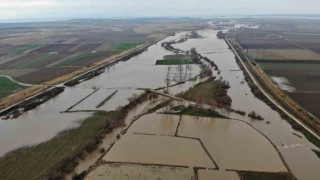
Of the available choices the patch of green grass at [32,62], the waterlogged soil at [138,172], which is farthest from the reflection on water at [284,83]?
the patch of green grass at [32,62]

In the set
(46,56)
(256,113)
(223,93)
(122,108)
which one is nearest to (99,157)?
(122,108)

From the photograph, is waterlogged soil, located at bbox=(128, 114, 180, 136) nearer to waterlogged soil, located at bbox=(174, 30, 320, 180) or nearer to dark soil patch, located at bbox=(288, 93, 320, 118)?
waterlogged soil, located at bbox=(174, 30, 320, 180)

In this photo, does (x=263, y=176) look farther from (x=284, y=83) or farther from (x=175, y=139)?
(x=284, y=83)

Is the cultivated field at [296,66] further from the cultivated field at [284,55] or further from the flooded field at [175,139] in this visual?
the flooded field at [175,139]

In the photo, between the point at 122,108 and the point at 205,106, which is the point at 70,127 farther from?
the point at 205,106

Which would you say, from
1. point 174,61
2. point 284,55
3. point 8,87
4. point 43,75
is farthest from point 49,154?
point 284,55

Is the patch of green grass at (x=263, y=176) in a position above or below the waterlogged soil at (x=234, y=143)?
below
